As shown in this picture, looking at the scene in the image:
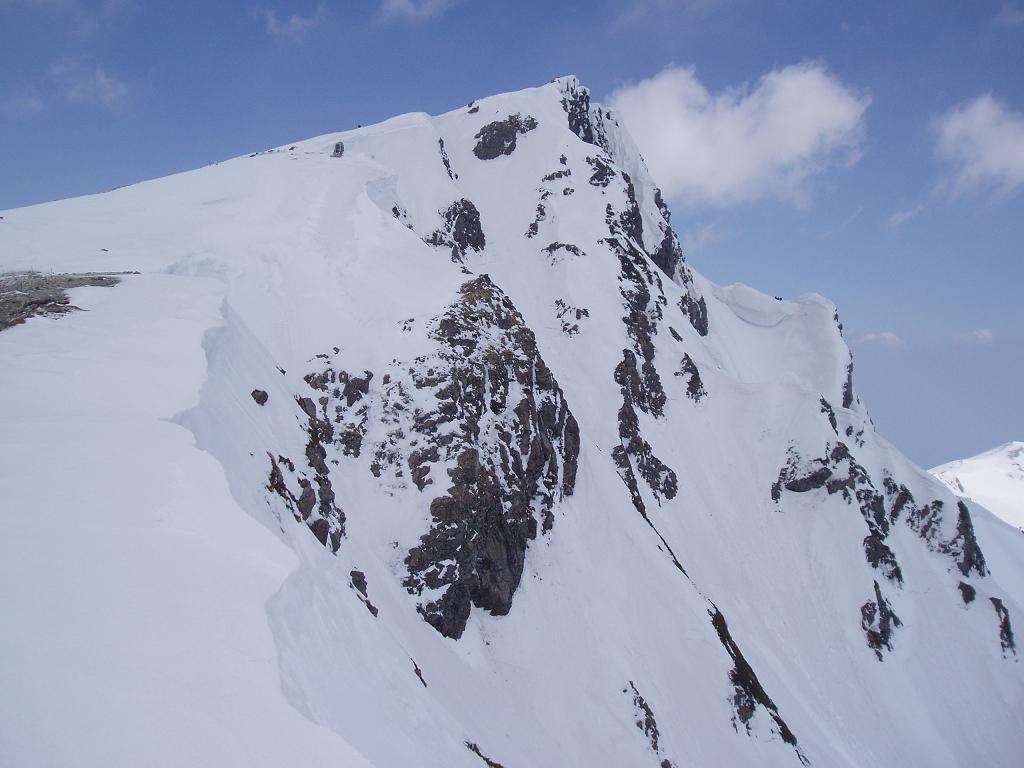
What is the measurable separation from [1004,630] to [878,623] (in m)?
15.1

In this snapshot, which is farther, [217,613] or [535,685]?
[535,685]

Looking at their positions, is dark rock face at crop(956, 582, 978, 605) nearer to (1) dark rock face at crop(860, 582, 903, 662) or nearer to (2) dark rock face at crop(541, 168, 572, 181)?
(1) dark rock face at crop(860, 582, 903, 662)

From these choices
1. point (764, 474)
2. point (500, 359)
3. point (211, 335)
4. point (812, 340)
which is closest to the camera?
point (211, 335)

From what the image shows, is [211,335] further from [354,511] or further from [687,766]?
[687,766]

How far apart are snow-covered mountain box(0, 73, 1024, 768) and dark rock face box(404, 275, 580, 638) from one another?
6.1 inches

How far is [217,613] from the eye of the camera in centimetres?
631

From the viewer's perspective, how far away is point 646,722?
22.8 m


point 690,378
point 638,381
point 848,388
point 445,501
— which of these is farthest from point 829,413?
point 445,501

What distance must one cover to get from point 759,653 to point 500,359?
26.7 metres

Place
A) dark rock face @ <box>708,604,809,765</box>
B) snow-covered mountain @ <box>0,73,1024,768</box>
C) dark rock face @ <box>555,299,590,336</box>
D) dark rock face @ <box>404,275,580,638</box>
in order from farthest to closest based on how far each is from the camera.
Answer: dark rock face @ <box>555,299,590,336</box>
dark rock face @ <box>708,604,809,765</box>
dark rock face @ <box>404,275,580,638</box>
snow-covered mountain @ <box>0,73,1024,768</box>

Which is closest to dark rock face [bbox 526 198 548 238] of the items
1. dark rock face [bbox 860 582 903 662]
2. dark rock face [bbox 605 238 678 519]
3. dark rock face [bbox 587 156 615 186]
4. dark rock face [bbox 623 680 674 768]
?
dark rock face [bbox 605 238 678 519]

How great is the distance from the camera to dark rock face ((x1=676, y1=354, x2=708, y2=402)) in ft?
169

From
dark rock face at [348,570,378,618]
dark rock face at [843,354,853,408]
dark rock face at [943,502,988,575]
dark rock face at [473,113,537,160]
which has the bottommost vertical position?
dark rock face at [348,570,378,618]

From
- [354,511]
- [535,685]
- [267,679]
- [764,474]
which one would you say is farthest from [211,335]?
[764,474]
